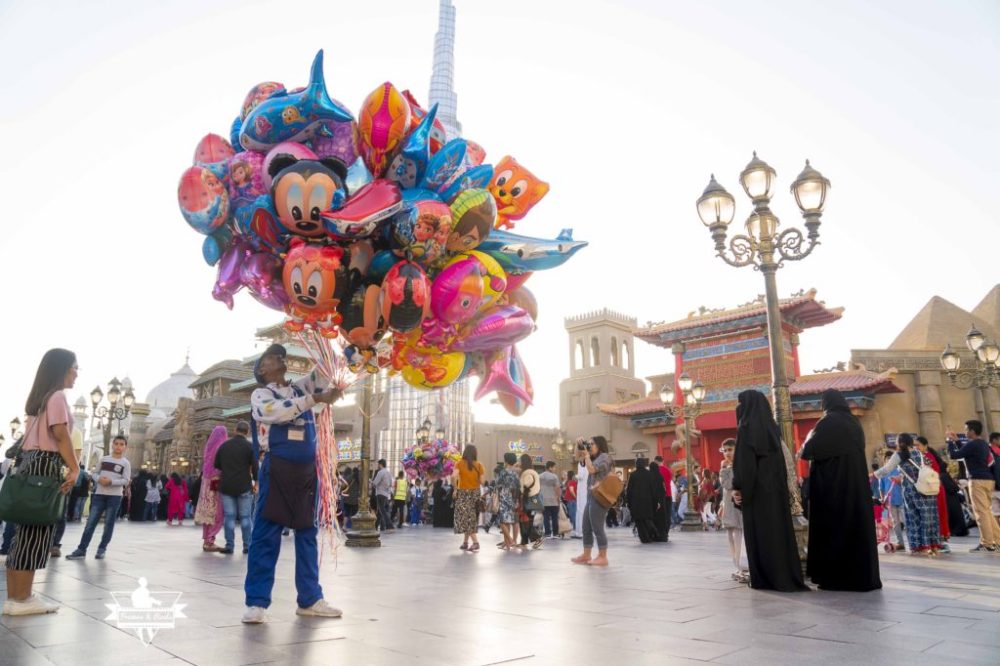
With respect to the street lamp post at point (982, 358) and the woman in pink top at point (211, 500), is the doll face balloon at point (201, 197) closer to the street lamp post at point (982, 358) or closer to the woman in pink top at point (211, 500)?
the woman in pink top at point (211, 500)

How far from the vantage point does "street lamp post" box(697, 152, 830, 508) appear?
6.95 meters

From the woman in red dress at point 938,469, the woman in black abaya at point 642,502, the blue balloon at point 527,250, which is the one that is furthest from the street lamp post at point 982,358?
the blue balloon at point 527,250

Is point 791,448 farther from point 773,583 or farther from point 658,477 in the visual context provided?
point 658,477

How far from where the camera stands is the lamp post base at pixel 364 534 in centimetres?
1090

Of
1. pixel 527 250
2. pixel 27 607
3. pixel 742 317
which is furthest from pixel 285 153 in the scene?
pixel 742 317

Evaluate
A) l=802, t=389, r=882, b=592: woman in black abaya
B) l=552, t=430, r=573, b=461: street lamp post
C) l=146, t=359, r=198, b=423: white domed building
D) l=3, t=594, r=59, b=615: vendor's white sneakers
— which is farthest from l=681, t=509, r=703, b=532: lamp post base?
l=146, t=359, r=198, b=423: white domed building

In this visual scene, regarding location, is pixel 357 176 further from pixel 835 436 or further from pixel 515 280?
pixel 835 436

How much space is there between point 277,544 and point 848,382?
27.3m

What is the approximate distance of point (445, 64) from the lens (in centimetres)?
11500

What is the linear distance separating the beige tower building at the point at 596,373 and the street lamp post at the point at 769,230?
3475 cm

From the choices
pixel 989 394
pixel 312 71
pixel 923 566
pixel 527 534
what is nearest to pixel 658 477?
pixel 527 534

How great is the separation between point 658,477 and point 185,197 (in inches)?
434

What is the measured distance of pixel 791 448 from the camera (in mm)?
6785

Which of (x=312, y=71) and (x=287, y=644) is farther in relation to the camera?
(x=312, y=71)
